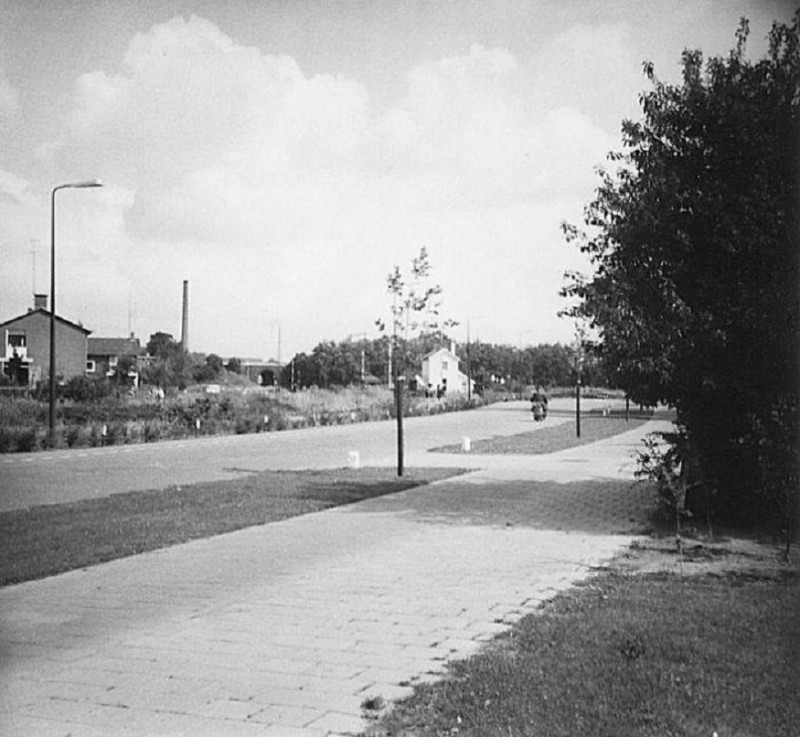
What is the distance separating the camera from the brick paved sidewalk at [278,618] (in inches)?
178

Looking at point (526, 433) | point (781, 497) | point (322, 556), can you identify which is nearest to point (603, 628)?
point (322, 556)

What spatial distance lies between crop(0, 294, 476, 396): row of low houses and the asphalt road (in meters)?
2.40

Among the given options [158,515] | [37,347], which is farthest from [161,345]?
[158,515]

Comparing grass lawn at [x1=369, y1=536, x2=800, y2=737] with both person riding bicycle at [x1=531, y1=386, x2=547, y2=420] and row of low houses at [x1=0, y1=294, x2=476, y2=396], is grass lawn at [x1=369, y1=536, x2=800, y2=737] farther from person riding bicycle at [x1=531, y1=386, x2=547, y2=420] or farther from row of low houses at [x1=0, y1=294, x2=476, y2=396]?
person riding bicycle at [x1=531, y1=386, x2=547, y2=420]

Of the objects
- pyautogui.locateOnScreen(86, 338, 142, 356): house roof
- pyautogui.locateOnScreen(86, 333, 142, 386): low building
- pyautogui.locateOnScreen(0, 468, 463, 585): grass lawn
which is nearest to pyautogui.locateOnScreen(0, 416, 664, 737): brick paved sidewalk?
pyautogui.locateOnScreen(0, 468, 463, 585): grass lawn

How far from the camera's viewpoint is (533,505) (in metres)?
12.6

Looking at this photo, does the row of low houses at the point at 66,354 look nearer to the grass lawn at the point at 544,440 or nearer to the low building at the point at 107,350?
the low building at the point at 107,350

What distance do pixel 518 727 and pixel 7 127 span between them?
17.9ft

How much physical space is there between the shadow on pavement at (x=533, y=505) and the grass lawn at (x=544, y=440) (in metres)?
7.99

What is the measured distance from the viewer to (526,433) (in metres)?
32.2

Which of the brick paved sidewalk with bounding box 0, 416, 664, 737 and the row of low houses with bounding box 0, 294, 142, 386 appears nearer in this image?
the brick paved sidewalk with bounding box 0, 416, 664, 737

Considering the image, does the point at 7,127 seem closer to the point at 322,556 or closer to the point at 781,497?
the point at 322,556

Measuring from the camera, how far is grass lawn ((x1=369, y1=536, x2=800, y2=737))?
4.14m

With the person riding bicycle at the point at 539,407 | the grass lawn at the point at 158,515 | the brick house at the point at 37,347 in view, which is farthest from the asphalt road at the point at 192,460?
the person riding bicycle at the point at 539,407
